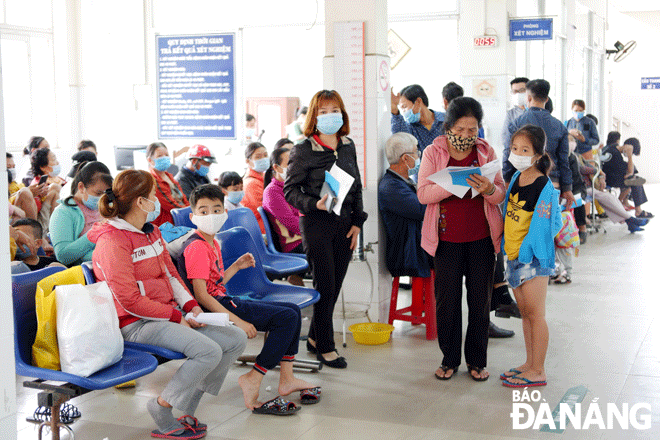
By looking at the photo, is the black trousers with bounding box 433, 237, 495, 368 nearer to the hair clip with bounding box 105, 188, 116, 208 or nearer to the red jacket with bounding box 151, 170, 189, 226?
the hair clip with bounding box 105, 188, 116, 208

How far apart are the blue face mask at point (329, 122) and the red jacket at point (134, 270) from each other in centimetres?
129

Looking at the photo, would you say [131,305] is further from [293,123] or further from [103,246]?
[293,123]

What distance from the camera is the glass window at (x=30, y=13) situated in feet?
33.6

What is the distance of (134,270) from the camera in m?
3.40

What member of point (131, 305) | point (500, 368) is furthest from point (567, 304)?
point (131, 305)

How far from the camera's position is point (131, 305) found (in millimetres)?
3336

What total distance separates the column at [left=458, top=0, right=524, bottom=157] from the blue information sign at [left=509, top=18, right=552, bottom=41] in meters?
0.11

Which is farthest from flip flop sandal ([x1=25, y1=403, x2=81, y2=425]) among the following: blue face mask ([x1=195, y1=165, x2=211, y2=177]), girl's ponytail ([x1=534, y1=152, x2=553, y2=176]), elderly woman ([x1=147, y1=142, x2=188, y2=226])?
blue face mask ([x1=195, y1=165, x2=211, y2=177])

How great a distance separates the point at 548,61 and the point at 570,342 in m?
8.72

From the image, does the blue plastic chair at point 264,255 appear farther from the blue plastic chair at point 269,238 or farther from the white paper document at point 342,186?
the white paper document at point 342,186

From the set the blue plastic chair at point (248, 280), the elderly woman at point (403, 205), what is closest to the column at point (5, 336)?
the blue plastic chair at point (248, 280)

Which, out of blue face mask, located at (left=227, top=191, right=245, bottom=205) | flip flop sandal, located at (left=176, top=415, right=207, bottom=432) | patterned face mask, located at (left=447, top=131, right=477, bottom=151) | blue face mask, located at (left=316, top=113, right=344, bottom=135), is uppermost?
blue face mask, located at (left=316, top=113, right=344, bottom=135)

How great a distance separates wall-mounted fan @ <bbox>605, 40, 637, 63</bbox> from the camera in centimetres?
1707

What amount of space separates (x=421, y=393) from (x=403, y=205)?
4.64 feet
